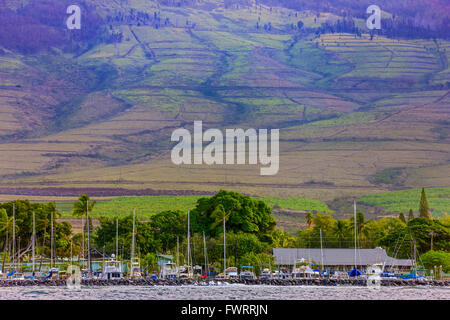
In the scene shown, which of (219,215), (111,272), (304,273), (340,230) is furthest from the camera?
(340,230)

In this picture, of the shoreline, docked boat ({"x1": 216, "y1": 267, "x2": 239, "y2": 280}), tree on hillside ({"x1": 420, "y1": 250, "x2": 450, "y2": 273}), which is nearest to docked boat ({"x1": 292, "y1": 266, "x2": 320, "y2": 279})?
the shoreline

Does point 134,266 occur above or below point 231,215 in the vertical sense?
below

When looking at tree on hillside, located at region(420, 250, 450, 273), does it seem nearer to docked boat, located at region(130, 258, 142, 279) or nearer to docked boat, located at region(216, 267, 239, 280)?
docked boat, located at region(216, 267, 239, 280)

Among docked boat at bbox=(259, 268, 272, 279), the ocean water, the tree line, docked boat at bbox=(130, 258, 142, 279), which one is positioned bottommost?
the ocean water

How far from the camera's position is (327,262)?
15562 centimetres

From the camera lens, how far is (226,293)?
110m

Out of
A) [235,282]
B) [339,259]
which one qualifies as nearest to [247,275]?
[235,282]

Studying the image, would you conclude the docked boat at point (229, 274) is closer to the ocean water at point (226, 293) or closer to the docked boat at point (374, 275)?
the ocean water at point (226, 293)

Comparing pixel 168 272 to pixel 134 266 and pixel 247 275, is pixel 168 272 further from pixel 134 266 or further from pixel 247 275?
pixel 247 275

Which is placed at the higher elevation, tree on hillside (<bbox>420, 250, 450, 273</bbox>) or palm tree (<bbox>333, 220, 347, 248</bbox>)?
palm tree (<bbox>333, 220, 347, 248</bbox>)

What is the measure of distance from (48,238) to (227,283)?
55.2 metres

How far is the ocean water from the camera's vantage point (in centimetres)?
10156
